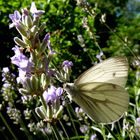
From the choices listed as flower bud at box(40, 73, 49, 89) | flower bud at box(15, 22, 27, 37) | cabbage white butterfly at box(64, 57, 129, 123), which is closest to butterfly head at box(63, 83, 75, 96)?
cabbage white butterfly at box(64, 57, 129, 123)

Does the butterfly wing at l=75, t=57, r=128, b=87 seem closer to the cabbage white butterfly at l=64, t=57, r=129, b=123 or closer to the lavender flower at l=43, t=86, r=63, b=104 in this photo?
the cabbage white butterfly at l=64, t=57, r=129, b=123

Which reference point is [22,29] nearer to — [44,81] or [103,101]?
[44,81]

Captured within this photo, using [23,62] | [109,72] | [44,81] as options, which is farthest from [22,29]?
[109,72]

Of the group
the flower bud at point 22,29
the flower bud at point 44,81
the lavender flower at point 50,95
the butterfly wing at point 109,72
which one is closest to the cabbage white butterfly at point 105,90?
the butterfly wing at point 109,72

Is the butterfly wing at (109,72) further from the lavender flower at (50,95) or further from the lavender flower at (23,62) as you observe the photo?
the lavender flower at (23,62)

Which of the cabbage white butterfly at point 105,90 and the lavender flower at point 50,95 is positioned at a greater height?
the lavender flower at point 50,95

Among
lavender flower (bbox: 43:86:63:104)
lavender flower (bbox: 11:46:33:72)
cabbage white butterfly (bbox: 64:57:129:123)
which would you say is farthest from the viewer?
cabbage white butterfly (bbox: 64:57:129:123)

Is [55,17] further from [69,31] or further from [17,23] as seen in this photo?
[17,23]
